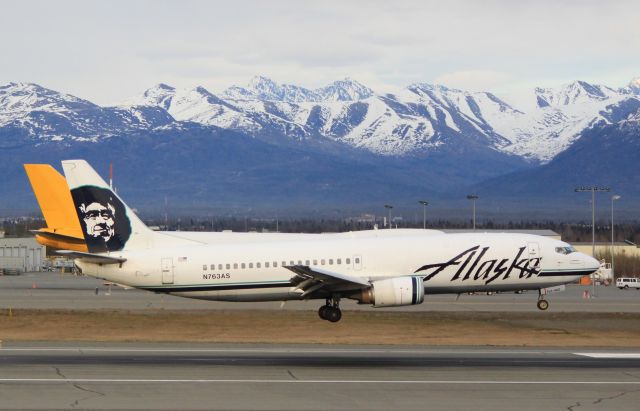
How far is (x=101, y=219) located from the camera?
165 feet

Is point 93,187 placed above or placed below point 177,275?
above

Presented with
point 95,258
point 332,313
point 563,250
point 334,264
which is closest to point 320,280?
point 334,264

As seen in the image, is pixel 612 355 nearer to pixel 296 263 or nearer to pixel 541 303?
pixel 296 263

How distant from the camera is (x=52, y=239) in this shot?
62.4 metres

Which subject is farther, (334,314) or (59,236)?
(59,236)

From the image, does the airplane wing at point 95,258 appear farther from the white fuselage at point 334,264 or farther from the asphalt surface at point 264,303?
the asphalt surface at point 264,303

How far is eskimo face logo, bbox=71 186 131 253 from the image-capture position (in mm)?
50281

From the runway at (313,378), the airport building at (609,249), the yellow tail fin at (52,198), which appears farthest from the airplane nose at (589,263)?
the airport building at (609,249)

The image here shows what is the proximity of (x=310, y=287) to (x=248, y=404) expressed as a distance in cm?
2245

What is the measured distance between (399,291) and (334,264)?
13.1 ft

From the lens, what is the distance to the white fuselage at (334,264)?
5044cm

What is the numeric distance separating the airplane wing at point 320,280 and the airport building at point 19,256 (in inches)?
3246

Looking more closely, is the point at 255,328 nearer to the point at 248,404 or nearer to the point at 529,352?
the point at 529,352

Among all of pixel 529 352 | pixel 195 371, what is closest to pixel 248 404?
pixel 195 371
